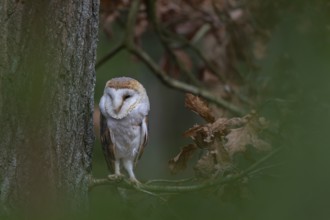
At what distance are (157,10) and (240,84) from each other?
0.82m

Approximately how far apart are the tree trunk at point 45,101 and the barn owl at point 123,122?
149mm

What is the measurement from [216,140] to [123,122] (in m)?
0.37

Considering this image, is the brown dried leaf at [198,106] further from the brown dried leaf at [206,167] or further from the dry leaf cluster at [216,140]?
the brown dried leaf at [206,167]

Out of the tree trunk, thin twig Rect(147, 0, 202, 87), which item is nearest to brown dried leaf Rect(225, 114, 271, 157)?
the tree trunk

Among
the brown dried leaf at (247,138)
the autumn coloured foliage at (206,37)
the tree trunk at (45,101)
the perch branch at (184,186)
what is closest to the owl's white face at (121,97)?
the tree trunk at (45,101)

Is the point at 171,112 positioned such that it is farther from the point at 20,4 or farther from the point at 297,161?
the point at 297,161

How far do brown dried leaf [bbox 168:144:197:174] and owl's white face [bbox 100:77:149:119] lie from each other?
0.30 metres

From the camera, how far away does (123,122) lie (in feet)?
10.2

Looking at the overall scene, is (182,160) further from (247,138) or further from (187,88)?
(187,88)

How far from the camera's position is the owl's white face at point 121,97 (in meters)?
3.03

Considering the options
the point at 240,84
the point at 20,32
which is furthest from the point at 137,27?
the point at 20,32

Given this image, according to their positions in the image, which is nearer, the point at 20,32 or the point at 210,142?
the point at 20,32

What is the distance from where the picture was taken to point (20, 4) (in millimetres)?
2711

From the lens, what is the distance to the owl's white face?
3.03 m
